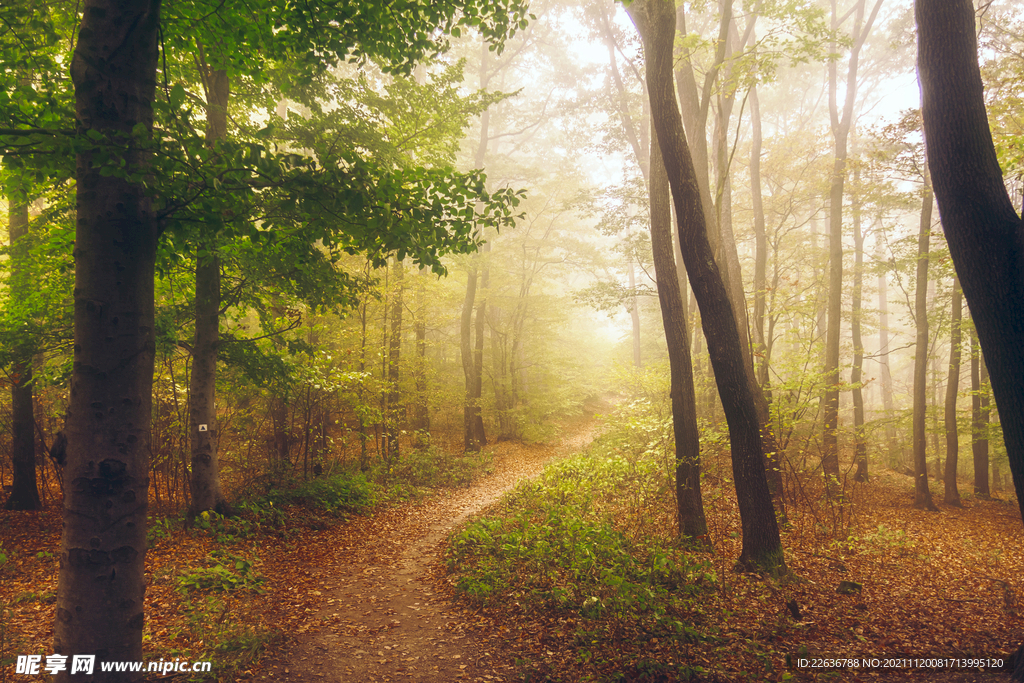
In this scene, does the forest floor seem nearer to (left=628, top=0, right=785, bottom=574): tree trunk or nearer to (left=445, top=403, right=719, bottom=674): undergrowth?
(left=445, top=403, right=719, bottom=674): undergrowth

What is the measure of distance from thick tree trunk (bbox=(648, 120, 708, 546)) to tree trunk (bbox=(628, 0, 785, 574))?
1.13 m

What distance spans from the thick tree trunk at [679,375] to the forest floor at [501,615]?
28.4 inches

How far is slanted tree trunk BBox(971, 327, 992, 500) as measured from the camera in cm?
1168

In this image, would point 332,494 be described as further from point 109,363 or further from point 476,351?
point 476,351

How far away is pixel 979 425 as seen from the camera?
40.2 ft

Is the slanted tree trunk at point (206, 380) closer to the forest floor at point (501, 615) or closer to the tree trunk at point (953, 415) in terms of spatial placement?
the forest floor at point (501, 615)

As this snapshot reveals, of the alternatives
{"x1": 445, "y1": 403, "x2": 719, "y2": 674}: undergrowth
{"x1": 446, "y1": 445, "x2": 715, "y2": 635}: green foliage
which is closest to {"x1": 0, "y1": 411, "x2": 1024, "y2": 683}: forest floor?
{"x1": 445, "y1": 403, "x2": 719, "y2": 674}: undergrowth

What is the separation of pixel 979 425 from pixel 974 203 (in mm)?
13260

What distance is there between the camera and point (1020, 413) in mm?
3312

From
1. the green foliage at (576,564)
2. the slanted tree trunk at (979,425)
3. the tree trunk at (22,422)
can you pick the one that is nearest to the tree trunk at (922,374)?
the slanted tree trunk at (979,425)

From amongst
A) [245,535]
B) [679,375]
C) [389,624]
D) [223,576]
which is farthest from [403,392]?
[679,375]

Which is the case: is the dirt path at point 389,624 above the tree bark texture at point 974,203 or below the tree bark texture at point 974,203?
below

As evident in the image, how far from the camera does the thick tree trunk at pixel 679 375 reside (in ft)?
23.8

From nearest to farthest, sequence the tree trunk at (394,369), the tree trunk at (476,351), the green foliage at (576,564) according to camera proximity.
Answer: the green foliage at (576,564) < the tree trunk at (394,369) < the tree trunk at (476,351)
